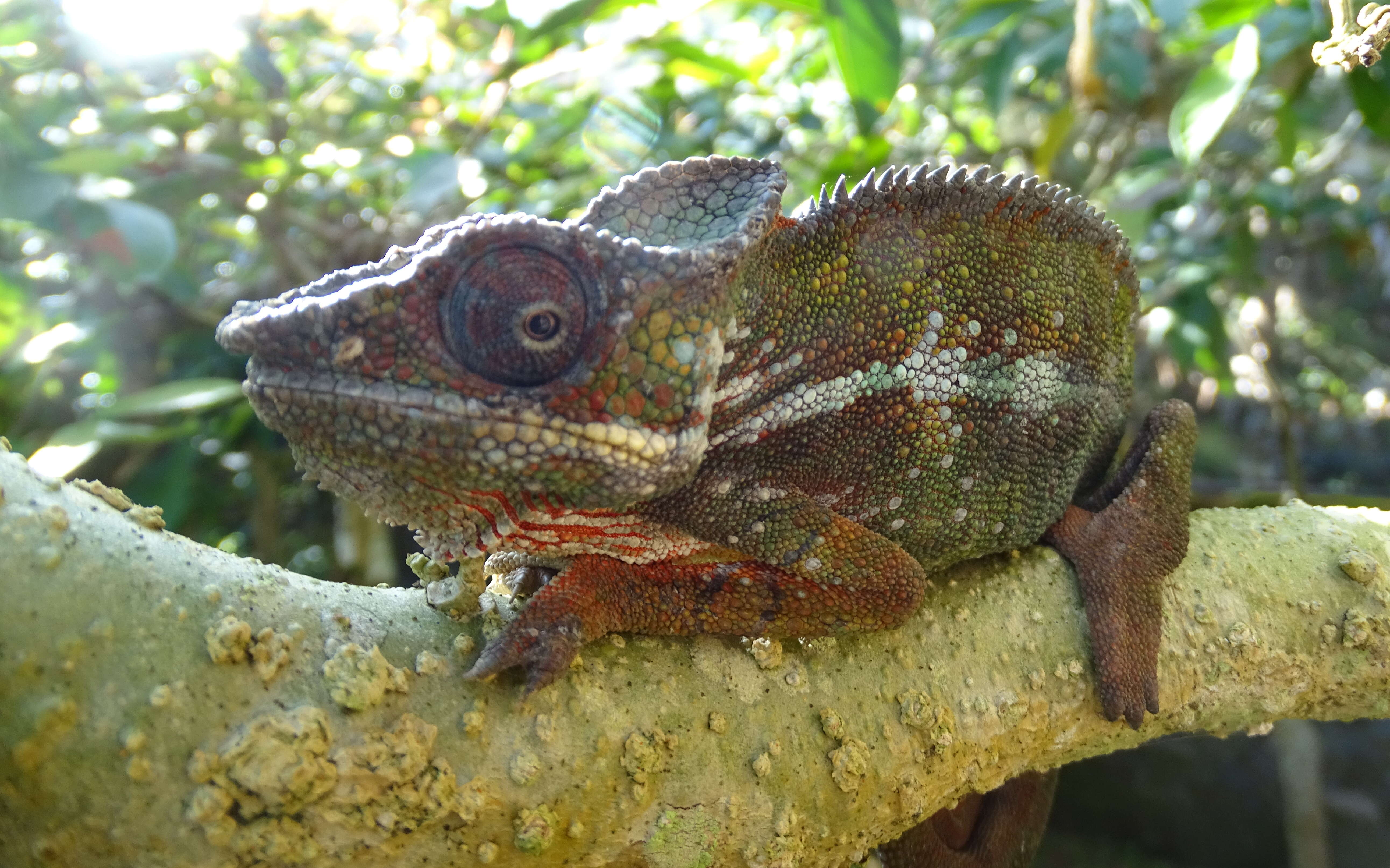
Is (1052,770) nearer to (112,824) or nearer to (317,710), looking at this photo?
(317,710)

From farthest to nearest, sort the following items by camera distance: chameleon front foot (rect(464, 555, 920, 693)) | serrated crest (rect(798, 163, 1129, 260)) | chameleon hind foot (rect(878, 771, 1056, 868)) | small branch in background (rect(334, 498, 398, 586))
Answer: small branch in background (rect(334, 498, 398, 586)) → chameleon hind foot (rect(878, 771, 1056, 868)) → serrated crest (rect(798, 163, 1129, 260)) → chameleon front foot (rect(464, 555, 920, 693))

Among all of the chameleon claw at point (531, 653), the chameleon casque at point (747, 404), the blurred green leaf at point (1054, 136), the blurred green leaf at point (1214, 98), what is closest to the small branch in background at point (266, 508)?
the chameleon casque at point (747, 404)

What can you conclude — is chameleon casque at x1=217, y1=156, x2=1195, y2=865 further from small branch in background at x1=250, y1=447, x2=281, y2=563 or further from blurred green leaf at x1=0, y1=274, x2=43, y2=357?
small branch in background at x1=250, y1=447, x2=281, y2=563

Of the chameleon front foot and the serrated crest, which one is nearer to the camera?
the chameleon front foot

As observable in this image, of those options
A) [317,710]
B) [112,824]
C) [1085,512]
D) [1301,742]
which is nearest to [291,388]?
[317,710]

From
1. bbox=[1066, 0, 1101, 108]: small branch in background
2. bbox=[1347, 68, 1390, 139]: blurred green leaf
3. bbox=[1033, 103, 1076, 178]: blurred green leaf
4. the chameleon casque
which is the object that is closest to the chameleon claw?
the chameleon casque

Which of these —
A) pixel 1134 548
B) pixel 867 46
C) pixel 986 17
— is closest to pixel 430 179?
pixel 867 46
